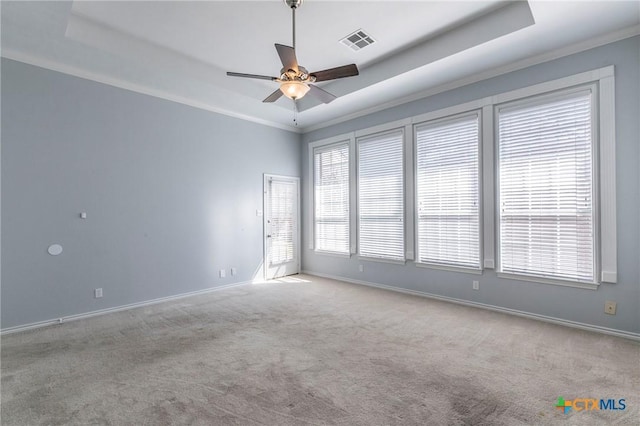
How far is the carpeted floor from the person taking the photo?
6.79ft

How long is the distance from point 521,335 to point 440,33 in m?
3.60

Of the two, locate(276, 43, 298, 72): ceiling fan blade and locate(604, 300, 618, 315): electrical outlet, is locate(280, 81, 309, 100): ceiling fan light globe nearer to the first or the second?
locate(276, 43, 298, 72): ceiling fan blade

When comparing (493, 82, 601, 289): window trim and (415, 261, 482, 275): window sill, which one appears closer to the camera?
(493, 82, 601, 289): window trim

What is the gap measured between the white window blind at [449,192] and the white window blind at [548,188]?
14.4 inches

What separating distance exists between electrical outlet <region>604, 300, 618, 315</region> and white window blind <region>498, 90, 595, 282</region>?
26 cm

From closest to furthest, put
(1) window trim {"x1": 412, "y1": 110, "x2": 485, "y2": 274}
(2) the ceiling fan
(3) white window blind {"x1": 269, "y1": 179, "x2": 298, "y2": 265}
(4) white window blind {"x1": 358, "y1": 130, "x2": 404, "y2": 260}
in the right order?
(2) the ceiling fan → (1) window trim {"x1": 412, "y1": 110, "x2": 485, "y2": 274} → (4) white window blind {"x1": 358, "y1": 130, "x2": 404, "y2": 260} → (3) white window blind {"x1": 269, "y1": 179, "x2": 298, "y2": 265}

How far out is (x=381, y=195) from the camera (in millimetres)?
5504

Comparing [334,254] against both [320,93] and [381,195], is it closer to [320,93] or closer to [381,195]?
[381,195]

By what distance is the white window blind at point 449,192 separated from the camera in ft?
14.3

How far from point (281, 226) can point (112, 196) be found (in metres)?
3.12

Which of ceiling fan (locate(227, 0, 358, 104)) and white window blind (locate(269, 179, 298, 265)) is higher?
ceiling fan (locate(227, 0, 358, 104))

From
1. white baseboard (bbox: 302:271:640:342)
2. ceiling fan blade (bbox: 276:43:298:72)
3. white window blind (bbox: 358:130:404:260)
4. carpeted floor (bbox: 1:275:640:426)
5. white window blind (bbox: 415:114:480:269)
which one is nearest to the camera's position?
carpeted floor (bbox: 1:275:640:426)

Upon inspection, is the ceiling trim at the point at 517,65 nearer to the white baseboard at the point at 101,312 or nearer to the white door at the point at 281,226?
the white door at the point at 281,226

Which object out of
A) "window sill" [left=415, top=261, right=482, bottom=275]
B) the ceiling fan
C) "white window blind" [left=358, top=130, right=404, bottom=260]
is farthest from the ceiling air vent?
"window sill" [left=415, top=261, right=482, bottom=275]
